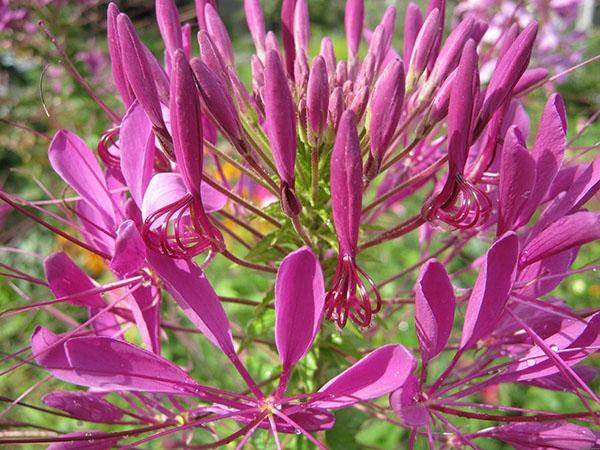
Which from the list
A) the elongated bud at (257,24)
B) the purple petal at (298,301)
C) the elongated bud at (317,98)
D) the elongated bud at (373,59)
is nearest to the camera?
the purple petal at (298,301)

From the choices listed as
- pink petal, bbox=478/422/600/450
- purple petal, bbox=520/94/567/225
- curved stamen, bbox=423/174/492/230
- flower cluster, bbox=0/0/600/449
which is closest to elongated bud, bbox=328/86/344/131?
flower cluster, bbox=0/0/600/449

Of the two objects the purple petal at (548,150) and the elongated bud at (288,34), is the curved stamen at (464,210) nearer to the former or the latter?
the purple petal at (548,150)

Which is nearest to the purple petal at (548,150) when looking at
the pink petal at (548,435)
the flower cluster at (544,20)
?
the pink petal at (548,435)

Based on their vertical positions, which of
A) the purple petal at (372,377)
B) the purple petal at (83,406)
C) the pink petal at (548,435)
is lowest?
the pink petal at (548,435)

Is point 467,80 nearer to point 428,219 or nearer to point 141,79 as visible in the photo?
point 428,219

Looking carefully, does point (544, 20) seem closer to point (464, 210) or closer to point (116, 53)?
point (464, 210)
